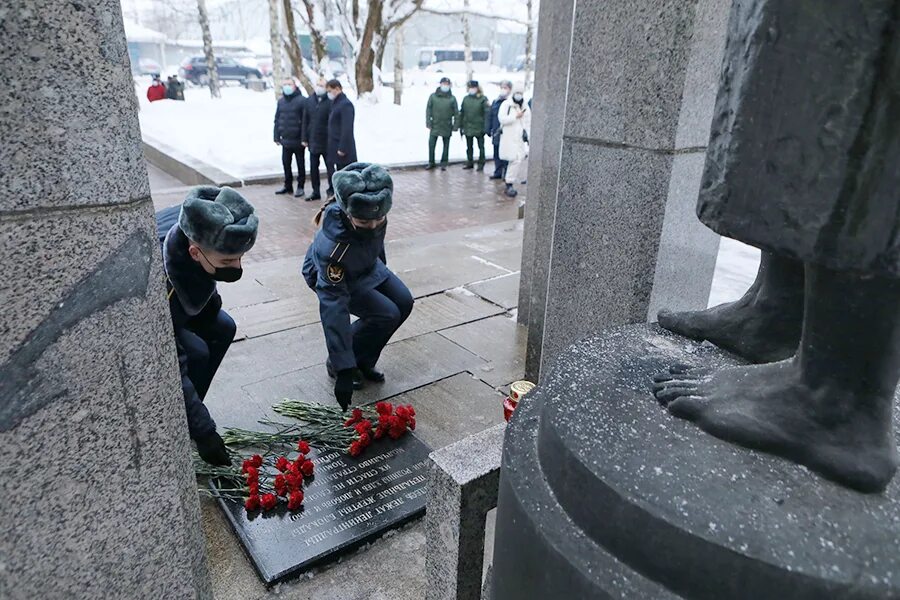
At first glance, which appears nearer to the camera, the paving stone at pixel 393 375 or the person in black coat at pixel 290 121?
the paving stone at pixel 393 375

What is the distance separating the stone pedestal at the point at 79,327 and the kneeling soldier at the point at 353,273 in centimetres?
159

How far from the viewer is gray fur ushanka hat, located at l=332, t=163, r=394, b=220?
11.5 feet

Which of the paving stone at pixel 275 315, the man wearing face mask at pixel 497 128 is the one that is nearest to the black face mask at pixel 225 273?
the paving stone at pixel 275 315

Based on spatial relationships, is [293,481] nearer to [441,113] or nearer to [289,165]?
[289,165]

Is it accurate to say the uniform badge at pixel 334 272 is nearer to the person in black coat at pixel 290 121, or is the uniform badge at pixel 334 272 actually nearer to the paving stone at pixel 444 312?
the paving stone at pixel 444 312

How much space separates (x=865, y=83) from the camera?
1103mm

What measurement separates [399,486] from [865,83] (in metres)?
2.58

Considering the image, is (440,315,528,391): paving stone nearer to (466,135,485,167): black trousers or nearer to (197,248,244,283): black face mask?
(197,248,244,283): black face mask

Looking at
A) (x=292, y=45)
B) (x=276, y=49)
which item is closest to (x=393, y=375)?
(x=292, y=45)

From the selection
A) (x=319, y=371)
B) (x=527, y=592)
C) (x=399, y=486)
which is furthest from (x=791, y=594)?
(x=319, y=371)

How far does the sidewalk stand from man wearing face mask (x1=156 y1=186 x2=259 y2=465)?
0.46m

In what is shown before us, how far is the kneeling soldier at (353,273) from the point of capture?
3557mm

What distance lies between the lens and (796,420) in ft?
4.49

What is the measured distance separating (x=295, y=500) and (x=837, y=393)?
2289mm
